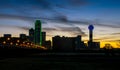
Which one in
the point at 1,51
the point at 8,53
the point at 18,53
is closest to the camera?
the point at 1,51

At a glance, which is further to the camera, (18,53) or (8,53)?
(18,53)

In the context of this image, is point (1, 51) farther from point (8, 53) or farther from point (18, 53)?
point (18, 53)

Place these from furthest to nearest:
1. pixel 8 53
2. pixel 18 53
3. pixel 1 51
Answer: pixel 18 53 → pixel 8 53 → pixel 1 51

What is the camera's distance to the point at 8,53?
134 meters

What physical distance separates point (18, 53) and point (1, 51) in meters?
38.1

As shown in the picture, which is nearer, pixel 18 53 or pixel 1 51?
pixel 1 51

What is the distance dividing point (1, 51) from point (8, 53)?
14750mm

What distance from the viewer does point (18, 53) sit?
157 m

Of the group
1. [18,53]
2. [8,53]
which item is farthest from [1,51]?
[18,53]

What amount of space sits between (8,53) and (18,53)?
76.6 feet

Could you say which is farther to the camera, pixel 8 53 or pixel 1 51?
pixel 8 53

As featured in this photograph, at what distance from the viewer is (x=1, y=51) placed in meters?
119
